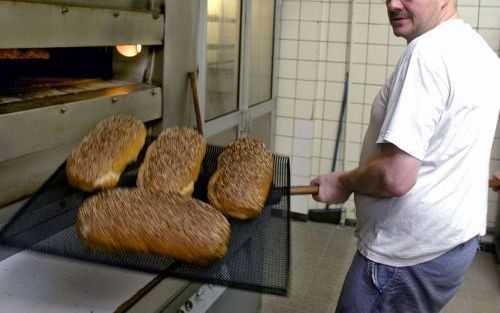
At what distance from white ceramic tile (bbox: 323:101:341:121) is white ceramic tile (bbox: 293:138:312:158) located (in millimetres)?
223

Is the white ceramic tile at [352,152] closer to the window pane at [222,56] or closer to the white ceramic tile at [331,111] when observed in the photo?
the white ceramic tile at [331,111]

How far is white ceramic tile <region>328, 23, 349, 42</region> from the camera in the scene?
12.3ft

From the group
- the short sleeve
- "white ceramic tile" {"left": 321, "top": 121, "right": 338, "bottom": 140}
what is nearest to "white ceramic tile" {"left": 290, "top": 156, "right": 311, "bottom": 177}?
"white ceramic tile" {"left": 321, "top": 121, "right": 338, "bottom": 140}

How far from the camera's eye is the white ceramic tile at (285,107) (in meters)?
3.99

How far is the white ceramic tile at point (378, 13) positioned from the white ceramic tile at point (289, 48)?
0.57 m

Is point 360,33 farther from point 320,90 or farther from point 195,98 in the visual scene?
point 195,98

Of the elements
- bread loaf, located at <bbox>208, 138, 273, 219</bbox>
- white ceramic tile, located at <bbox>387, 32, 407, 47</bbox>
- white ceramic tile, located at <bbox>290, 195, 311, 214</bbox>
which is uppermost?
white ceramic tile, located at <bbox>387, 32, 407, 47</bbox>

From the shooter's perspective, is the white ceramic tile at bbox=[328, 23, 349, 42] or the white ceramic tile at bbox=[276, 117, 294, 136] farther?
the white ceramic tile at bbox=[276, 117, 294, 136]

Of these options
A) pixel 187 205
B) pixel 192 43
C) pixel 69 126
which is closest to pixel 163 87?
pixel 192 43

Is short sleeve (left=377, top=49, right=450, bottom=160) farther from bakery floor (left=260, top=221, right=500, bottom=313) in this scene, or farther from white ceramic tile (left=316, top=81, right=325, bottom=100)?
white ceramic tile (left=316, top=81, right=325, bottom=100)

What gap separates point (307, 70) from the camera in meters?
3.90

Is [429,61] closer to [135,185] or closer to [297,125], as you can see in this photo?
[135,185]

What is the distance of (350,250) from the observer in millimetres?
3520

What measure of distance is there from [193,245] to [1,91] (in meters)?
0.79
